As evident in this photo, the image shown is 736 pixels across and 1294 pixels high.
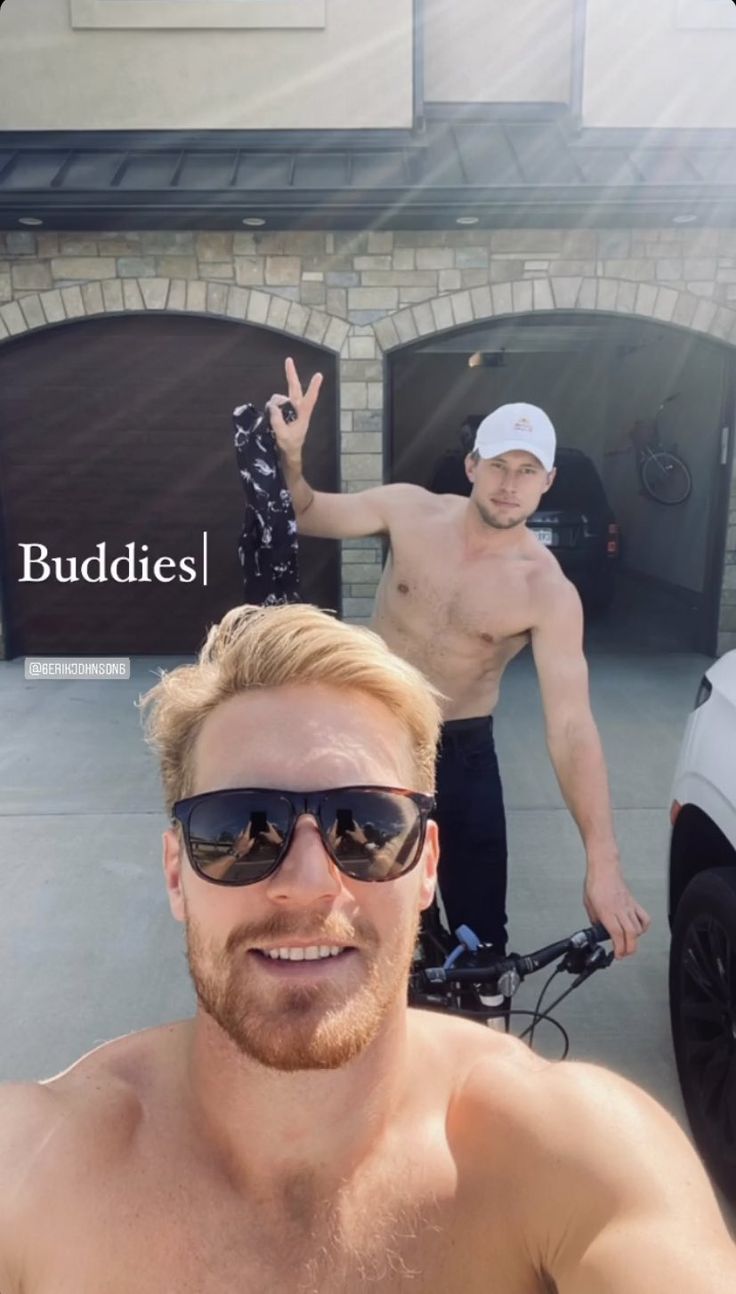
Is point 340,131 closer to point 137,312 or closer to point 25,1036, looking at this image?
point 137,312

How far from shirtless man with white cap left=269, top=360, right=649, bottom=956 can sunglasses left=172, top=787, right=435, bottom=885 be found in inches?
49.4

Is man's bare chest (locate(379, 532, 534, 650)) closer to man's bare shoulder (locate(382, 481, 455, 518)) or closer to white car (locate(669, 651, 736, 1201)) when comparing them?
man's bare shoulder (locate(382, 481, 455, 518))

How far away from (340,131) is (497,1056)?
811cm

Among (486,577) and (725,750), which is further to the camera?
(486,577)

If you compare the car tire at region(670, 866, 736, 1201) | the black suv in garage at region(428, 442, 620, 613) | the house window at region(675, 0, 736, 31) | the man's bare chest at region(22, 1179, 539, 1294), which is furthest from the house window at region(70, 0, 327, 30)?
the man's bare chest at region(22, 1179, 539, 1294)

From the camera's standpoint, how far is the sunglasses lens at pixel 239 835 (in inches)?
50.6

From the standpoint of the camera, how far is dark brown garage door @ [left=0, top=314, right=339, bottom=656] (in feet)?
26.5

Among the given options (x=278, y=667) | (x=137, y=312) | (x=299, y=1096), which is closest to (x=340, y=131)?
(x=137, y=312)

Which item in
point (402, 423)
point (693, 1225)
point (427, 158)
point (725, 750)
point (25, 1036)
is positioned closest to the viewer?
point (693, 1225)

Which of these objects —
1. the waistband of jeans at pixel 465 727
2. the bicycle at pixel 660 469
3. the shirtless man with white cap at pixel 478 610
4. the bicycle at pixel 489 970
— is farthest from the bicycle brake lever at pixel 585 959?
the bicycle at pixel 660 469

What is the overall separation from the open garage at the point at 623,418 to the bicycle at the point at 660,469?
58 mm

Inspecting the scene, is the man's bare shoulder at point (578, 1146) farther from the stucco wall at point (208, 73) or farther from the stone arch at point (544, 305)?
the stucco wall at point (208, 73)

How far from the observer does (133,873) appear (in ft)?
14.2

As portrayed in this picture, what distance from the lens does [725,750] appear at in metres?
2.42
